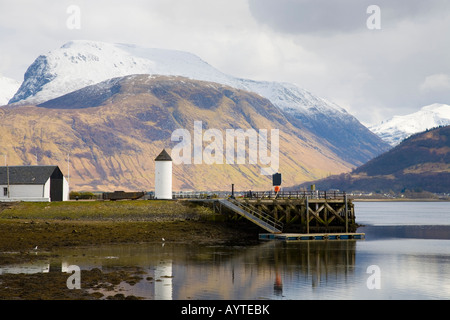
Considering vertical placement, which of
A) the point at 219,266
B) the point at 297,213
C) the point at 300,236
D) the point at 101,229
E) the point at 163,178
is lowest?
the point at 219,266

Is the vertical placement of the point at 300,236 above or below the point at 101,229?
below

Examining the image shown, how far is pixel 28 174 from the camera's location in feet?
265

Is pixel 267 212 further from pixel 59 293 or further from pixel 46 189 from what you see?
pixel 59 293

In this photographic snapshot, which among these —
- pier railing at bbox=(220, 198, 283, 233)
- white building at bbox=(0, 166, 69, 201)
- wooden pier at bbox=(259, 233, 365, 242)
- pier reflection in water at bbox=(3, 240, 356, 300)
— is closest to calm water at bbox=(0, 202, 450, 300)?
pier reflection in water at bbox=(3, 240, 356, 300)

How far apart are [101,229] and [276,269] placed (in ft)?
79.1

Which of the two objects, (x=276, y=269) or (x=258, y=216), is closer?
(x=276, y=269)

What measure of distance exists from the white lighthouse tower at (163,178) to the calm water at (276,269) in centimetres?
2131

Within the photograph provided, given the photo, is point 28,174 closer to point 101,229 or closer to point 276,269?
point 101,229

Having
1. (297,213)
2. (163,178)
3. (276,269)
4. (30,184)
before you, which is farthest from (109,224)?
(276,269)

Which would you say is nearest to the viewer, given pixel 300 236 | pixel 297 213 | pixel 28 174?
pixel 300 236

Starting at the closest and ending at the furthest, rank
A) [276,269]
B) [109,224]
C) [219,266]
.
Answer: [276,269]
[219,266]
[109,224]

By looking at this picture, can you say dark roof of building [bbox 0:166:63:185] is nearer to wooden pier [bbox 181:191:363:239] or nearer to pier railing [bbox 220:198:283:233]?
wooden pier [bbox 181:191:363:239]

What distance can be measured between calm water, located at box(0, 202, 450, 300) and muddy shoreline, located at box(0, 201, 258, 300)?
2513mm
